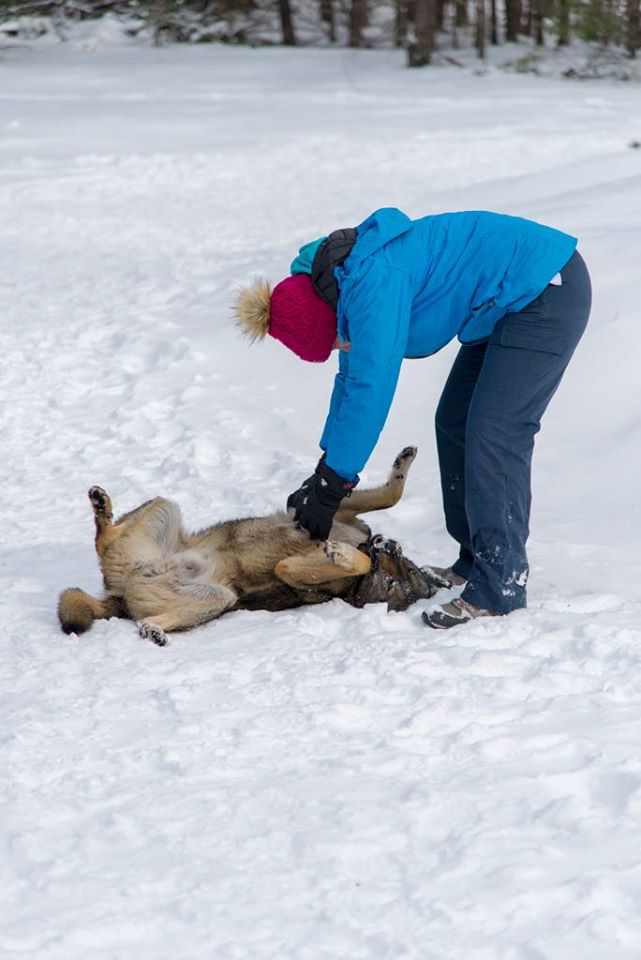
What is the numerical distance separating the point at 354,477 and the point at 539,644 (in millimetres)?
929

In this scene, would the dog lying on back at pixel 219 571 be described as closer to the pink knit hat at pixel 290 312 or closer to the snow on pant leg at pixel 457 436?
the snow on pant leg at pixel 457 436

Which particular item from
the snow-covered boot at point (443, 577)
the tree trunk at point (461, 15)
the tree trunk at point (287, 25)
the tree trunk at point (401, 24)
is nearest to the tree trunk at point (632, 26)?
the tree trunk at point (461, 15)

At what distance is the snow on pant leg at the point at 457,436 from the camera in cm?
483

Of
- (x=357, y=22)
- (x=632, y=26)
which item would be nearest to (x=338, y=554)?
(x=632, y=26)

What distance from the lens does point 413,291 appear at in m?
4.22

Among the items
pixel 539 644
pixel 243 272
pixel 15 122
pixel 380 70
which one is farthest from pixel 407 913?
pixel 380 70

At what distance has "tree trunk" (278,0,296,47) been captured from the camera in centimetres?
2869

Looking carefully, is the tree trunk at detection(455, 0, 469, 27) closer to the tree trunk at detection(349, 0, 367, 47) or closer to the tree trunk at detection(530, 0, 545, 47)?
the tree trunk at detection(530, 0, 545, 47)

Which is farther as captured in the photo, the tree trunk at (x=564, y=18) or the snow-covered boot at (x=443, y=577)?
the tree trunk at (x=564, y=18)

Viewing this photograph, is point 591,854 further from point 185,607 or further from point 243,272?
point 243,272

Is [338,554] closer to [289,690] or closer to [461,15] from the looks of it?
[289,690]

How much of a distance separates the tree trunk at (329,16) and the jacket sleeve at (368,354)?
2748cm

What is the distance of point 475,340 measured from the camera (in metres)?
4.57

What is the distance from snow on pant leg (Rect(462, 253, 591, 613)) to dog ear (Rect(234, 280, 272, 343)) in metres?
0.86
